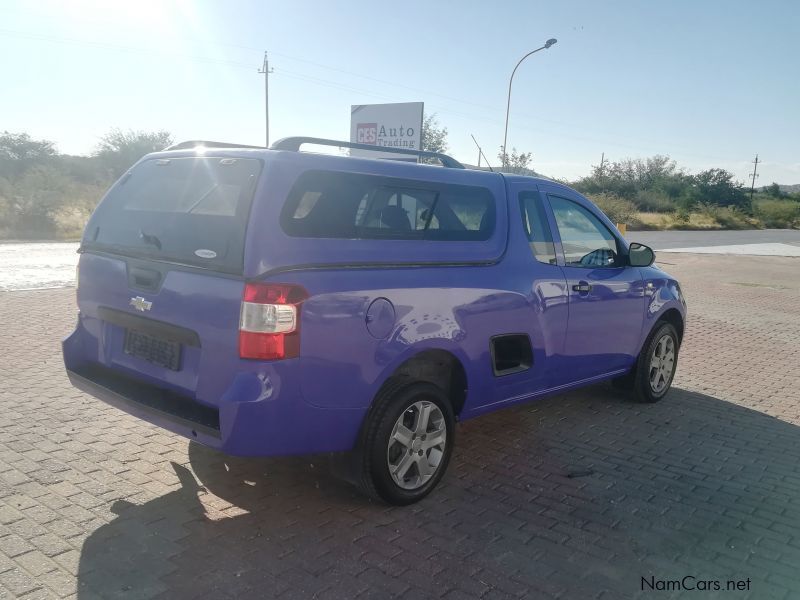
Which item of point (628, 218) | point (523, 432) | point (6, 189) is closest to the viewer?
point (523, 432)

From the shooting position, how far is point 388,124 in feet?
62.6

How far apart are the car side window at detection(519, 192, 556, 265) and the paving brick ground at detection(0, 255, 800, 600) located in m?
1.38

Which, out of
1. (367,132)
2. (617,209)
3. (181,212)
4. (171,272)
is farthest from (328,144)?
(617,209)

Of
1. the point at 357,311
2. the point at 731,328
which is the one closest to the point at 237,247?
the point at 357,311

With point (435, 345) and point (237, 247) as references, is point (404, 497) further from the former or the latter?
point (237, 247)

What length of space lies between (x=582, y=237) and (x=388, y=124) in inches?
585

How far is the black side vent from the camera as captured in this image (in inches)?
165

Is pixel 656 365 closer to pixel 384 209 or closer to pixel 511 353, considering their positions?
pixel 511 353

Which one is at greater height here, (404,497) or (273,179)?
(273,179)

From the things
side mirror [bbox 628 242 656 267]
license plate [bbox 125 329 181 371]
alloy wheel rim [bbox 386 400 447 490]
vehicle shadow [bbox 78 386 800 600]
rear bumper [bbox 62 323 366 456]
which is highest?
side mirror [bbox 628 242 656 267]

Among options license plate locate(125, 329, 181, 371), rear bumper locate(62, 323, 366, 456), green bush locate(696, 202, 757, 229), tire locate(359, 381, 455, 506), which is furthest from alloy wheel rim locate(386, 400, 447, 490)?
green bush locate(696, 202, 757, 229)

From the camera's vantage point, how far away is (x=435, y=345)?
3.71m

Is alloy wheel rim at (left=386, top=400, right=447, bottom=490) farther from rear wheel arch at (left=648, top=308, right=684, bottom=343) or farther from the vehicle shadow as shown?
rear wheel arch at (left=648, top=308, right=684, bottom=343)

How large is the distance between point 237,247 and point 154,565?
148 centimetres
